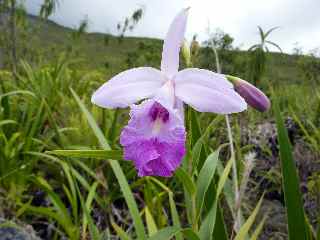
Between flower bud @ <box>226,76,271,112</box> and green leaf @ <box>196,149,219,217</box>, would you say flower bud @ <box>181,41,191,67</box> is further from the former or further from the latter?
green leaf @ <box>196,149,219,217</box>

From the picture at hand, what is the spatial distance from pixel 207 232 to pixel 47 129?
8.66ft

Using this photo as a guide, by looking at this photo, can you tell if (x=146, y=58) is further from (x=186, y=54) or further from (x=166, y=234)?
(x=166, y=234)

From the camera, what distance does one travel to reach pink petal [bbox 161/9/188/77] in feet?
3.73

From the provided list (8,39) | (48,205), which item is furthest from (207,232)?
(8,39)

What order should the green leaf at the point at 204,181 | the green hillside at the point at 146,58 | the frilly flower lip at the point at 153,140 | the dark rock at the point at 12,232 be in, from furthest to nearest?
the green hillside at the point at 146,58 → the dark rock at the point at 12,232 → the green leaf at the point at 204,181 → the frilly flower lip at the point at 153,140

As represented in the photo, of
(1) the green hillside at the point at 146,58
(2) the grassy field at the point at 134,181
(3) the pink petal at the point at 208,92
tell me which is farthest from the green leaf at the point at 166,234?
(1) the green hillside at the point at 146,58

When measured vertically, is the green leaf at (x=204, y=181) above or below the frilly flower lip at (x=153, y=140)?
below

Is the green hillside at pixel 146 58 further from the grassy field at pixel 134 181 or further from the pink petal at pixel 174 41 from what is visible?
the pink petal at pixel 174 41

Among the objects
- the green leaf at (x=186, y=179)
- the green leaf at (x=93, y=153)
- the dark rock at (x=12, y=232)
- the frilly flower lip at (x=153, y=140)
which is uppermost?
the frilly flower lip at (x=153, y=140)

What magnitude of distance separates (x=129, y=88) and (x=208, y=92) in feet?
0.64

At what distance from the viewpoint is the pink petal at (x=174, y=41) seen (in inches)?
44.8

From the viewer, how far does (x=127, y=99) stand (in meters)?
1.17

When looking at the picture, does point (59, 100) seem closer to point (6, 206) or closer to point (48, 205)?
point (48, 205)

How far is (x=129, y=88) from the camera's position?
1.15 meters
